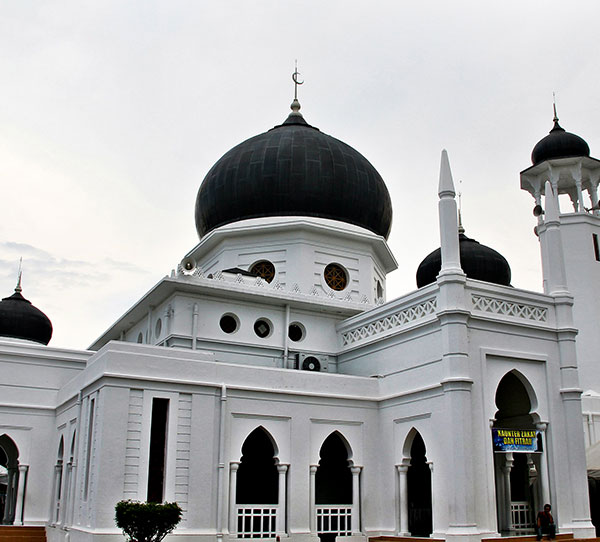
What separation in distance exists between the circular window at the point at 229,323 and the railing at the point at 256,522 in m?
5.81

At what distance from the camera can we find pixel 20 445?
22.5 meters

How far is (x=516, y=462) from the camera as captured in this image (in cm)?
2219

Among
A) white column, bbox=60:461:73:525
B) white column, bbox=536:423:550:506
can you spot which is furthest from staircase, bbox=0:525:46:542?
white column, bbox=536:423:550:506

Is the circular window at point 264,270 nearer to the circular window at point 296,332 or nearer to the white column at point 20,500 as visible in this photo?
the circular window at point 296,332

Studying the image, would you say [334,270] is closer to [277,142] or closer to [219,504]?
[277,142]

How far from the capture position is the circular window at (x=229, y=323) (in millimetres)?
22469

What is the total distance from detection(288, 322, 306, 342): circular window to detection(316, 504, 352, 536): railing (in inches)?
228

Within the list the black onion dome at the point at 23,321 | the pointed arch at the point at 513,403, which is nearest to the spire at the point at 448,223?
the pointed arch at the point at 513,403

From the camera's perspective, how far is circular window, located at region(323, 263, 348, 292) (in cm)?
2580

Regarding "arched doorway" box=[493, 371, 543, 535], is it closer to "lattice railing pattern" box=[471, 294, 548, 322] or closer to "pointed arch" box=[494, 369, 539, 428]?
"pointed arch" box=[494, 369, 539, 428]

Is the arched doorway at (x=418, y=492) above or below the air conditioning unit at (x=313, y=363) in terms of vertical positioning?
below

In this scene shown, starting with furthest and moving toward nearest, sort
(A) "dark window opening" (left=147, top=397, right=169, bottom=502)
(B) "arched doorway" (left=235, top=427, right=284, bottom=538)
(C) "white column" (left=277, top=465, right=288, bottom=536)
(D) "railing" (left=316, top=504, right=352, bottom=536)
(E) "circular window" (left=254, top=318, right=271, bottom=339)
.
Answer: (E) "circular window" (left=254, top=318, right=271, bottom=339), (B) "arched doorway" (left=235, top=427, right=284, bottom=538), (D) "railing" (left=316, top=504, right=352, bottom=536), (C) "white column" (left=277, top=465, right=288, bottom=536), (A) "dark window opening" (left=147, top=397, right=169, bottom=502)

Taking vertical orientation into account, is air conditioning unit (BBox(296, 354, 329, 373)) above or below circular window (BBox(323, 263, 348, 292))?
below

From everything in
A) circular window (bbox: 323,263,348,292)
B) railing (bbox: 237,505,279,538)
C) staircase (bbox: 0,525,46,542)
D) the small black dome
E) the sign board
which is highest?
the small black dome
